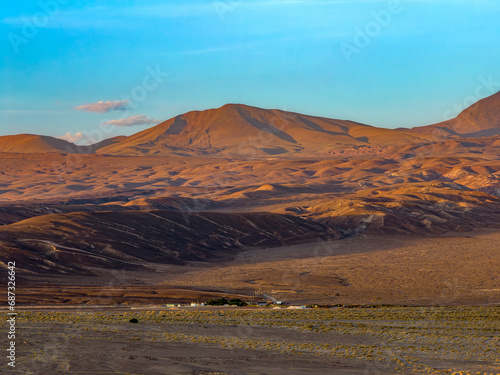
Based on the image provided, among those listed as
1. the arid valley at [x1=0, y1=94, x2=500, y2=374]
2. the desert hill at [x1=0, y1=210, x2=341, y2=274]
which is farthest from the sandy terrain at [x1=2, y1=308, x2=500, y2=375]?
the desert hill at [x1=0, y1=210, x2=341, y2=274]

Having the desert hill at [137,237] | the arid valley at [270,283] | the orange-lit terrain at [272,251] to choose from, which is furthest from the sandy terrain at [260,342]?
the desert hill at [137,237]

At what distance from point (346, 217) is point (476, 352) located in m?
86.4

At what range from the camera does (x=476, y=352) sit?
23875 millimetres

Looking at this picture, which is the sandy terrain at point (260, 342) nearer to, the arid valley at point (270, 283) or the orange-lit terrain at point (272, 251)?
the arid valley at point (270, 283)

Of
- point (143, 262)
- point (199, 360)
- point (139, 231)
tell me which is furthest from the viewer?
point (139, 231)

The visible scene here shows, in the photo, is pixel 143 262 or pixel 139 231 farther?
pixel 139 231

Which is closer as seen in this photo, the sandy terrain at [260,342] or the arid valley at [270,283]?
the sandy terrain at [260,342]

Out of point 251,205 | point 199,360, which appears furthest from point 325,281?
point 251,205

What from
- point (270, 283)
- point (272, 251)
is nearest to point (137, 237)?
point (272, 251)

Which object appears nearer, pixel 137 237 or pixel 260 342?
pixel 260 342

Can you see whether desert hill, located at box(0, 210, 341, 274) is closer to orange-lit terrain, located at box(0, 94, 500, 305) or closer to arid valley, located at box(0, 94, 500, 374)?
orange-lit terrain, located at box(0, 94, 500, 305)

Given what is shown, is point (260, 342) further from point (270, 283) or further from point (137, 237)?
point (137, 237)

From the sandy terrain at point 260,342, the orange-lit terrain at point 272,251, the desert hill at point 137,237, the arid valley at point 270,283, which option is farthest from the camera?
the desert hill at point 137,237

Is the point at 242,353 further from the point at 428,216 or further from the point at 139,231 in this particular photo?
the point at 428,216
